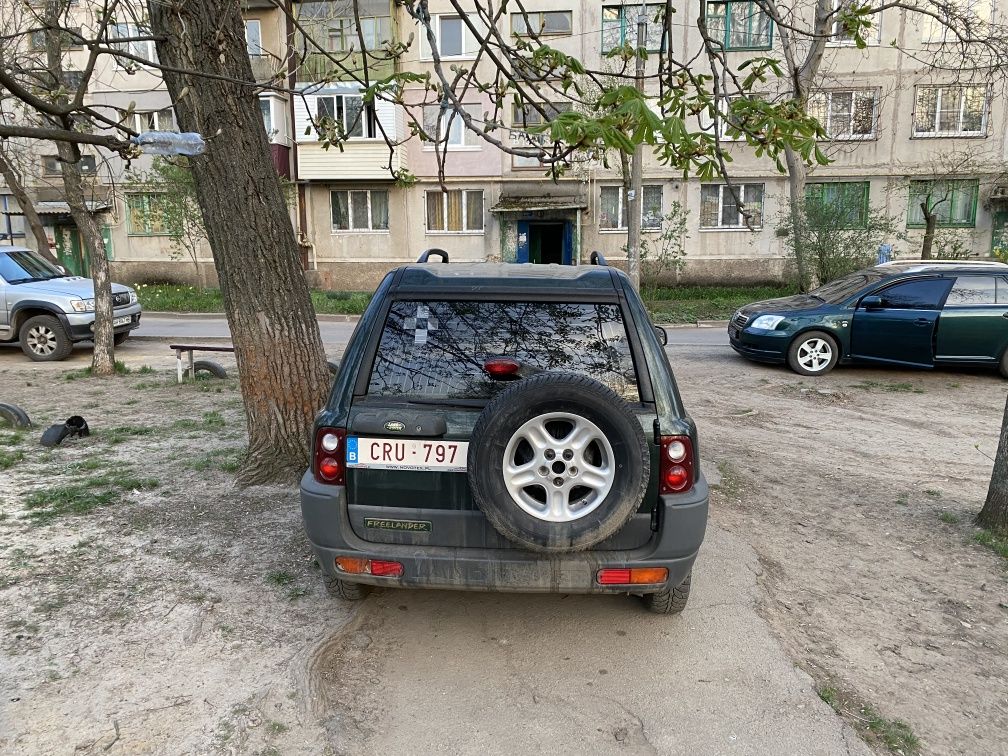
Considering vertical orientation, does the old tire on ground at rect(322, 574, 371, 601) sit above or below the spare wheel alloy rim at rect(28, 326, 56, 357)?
below

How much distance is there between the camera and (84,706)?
3.03 metres

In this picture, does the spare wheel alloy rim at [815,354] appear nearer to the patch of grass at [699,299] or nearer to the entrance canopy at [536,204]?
the patch of grass at [699,299]

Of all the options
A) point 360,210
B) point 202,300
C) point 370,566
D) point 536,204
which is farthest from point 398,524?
point 360,210

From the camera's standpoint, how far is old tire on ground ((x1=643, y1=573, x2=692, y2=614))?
372 cm

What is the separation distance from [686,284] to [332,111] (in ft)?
46.7

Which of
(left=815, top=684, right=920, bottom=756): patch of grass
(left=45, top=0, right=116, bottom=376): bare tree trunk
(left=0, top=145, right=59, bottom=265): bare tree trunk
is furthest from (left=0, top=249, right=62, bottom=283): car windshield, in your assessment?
(left=815, top=684, right=920, bottom=756): patch of grass

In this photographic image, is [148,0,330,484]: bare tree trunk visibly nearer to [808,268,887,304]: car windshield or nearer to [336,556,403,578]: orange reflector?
[336,556,403,578]: orange reflector

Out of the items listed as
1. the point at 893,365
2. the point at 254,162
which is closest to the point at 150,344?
the point at 254,162

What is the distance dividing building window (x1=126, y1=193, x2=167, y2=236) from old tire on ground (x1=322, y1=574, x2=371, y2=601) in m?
24.2

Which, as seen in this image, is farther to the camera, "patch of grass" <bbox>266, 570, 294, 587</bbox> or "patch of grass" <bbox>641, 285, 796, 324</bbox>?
"patch of grass" <bbox>641, 285, 796, 324</bbox>

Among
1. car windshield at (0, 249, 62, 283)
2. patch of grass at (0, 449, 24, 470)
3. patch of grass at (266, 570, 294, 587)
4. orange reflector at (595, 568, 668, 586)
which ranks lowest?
patch of grass at (266, 570, 294, 587)

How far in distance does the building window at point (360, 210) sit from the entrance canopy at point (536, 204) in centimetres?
433

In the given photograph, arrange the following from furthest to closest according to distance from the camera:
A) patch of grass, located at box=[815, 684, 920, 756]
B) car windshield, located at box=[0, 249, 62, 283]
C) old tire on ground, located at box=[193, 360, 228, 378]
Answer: car windshield, located at box=[0, 249, 62, 283] → old tire on ground, located at box=[193, 360, 228, 378] → patch of grass, located at box=[815, 684, 920, 756]

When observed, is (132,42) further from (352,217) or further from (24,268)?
(352,217)
